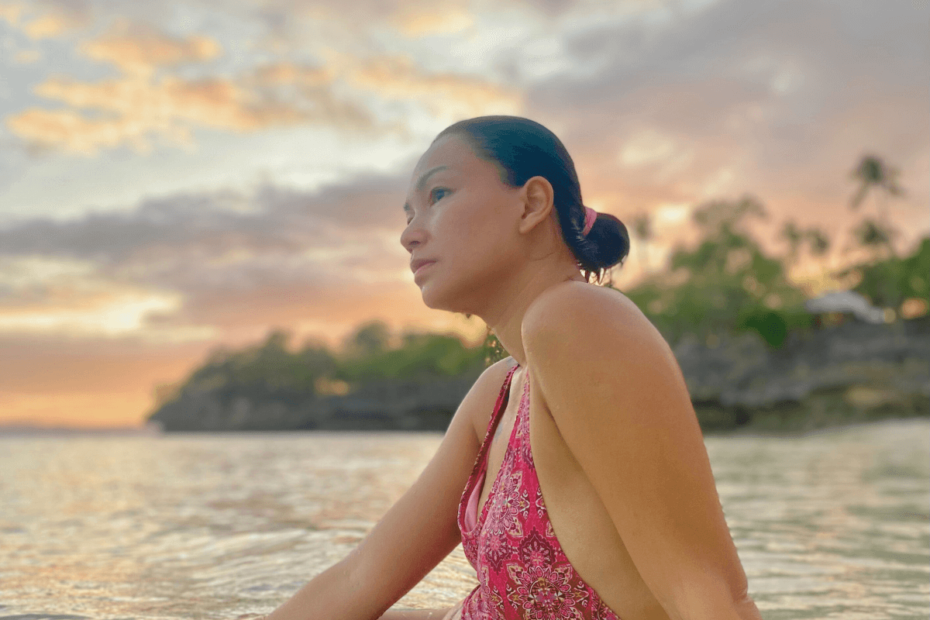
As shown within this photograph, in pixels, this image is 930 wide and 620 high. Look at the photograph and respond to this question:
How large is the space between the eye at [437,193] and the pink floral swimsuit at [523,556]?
1.18ft

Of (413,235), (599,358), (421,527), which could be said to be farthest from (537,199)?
(421,527)

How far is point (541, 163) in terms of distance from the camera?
137 centimetres

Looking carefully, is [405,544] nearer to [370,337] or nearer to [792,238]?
[792,238]

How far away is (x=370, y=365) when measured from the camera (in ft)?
222

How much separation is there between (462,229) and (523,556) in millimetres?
548

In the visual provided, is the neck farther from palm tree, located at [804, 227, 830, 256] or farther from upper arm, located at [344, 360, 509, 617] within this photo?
palm tree, located at [804, 227, 830, 256]

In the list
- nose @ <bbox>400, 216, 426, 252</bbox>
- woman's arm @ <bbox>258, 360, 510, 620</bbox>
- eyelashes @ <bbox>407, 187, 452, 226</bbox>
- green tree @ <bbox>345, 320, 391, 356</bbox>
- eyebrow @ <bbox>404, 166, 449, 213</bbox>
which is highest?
green tree @ <bbox>345, 320, 391, 356</bbox>

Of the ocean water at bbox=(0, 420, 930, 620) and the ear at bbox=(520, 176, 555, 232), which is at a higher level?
the ear at bbox=(520, 176, 555, 232)

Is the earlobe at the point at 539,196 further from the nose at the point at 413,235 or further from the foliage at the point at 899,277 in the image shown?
the foliage at the point at 899,277

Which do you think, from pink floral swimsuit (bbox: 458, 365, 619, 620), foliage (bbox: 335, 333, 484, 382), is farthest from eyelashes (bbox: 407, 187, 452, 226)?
foliage (bbox: 335, 333, 484, 382)

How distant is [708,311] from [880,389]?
41.9 ft

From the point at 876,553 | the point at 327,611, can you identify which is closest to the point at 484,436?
the point at 327,611

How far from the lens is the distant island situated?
32.7 m

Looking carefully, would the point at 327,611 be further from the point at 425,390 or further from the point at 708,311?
the point at 425,390
